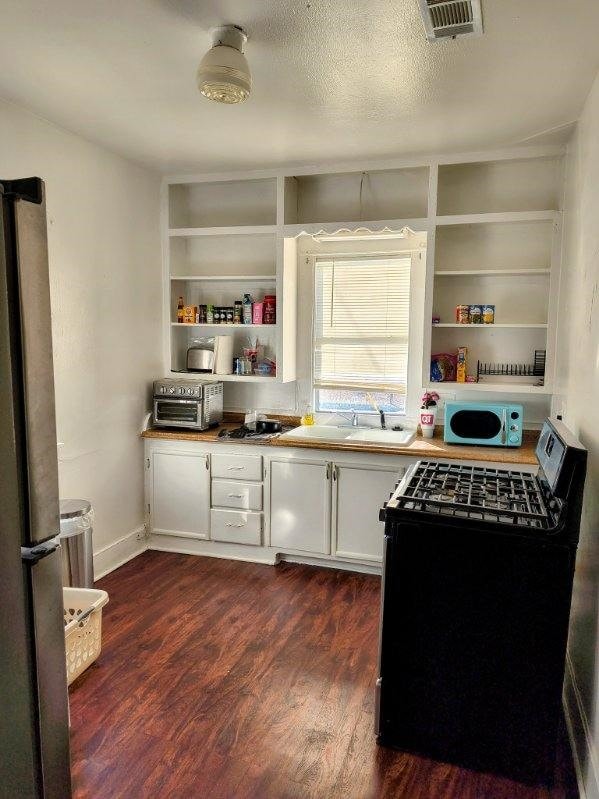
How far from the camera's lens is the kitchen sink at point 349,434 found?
3.50 meters

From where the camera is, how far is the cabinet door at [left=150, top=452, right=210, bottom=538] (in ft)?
12.3

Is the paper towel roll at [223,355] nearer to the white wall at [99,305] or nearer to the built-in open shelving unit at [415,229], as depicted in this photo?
the built-in open shelving unit at [415,229]

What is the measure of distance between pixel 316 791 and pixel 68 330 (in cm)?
250

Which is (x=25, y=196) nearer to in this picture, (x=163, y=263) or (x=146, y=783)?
(x=146, y=783)

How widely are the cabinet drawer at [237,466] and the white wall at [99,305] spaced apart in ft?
1.91

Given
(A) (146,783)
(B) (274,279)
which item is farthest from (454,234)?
(A) (146,783)

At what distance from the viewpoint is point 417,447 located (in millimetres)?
3367

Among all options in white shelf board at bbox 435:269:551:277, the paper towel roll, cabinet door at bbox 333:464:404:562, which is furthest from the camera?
the paper towel roll

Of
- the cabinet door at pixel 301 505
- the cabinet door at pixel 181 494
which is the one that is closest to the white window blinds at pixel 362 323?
the cabinet door at pixel 301 505

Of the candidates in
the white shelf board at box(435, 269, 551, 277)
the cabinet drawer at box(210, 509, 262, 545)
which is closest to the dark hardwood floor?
the cabinet drawer at box(210, 509, 262, 545)

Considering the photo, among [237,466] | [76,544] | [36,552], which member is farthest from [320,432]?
[36,552]

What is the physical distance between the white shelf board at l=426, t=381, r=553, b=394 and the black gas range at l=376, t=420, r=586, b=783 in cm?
135

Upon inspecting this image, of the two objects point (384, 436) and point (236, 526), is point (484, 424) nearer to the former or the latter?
point (384, 436)

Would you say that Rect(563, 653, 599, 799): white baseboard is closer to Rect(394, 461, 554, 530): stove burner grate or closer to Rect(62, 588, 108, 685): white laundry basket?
Rect(394, 461, 554, 530): stove burner grate
